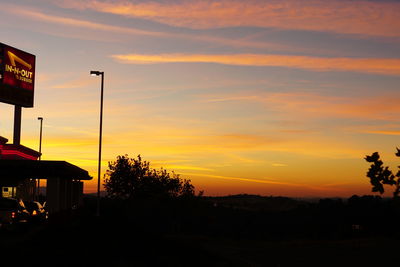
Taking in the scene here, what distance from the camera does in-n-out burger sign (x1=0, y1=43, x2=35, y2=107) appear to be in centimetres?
5941

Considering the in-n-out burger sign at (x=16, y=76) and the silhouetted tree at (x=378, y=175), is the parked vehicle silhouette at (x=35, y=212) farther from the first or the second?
the silhouetted tree at (x=378, y=175)

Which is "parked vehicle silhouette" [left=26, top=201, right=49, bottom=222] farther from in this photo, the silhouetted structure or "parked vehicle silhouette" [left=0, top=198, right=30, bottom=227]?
"parked vehicle silhouette" [left=0, top=198, right=30, bottom=227]

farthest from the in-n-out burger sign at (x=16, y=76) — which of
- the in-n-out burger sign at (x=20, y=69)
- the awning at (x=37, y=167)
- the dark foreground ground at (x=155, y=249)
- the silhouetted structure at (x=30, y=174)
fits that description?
the dark foreground ground at (x=155, y=249)

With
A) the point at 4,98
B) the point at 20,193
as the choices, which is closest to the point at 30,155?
the point at 20,193

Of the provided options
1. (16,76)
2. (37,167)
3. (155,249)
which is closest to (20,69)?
(16,76)

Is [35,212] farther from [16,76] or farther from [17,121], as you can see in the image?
[16,76]

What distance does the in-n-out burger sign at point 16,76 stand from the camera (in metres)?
59.4

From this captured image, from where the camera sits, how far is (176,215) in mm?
74812

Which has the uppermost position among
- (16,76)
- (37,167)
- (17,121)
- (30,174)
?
(16,76)

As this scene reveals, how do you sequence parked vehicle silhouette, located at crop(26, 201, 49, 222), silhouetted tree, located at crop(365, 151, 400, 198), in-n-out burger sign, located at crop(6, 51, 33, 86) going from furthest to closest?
in-n-out burger sign, located at crop(6, 51, 33, 86), parked vehicle silhouette, located at crop(26, 201, 49, 222), silhouetted tree, located at crop(365, 151, 400, 198)

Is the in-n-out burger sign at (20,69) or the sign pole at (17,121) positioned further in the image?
the sign pole at (17,121)

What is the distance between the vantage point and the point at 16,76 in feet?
201

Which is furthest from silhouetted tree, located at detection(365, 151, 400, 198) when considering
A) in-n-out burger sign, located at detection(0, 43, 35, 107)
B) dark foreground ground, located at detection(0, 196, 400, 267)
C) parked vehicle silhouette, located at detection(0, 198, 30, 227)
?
in-n-out burger sign, located at detection(0, 43, 35, 107)

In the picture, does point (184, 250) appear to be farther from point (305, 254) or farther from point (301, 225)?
point (301, 225)
